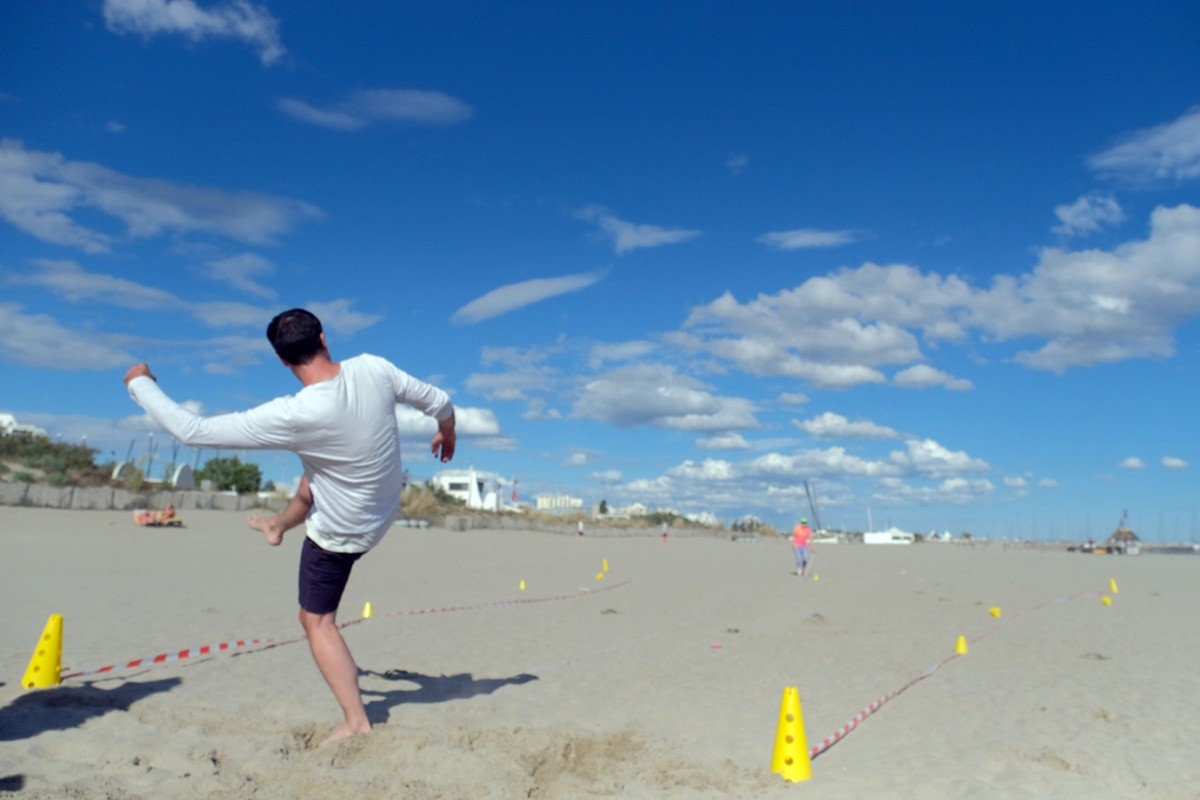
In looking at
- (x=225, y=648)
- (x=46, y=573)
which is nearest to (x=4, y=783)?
(x=225, y=648)

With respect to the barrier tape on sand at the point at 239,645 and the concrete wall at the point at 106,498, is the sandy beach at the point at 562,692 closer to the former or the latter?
the barrier tape on sand at the point at 239,645

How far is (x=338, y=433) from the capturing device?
4492mm

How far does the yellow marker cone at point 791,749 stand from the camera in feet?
16.3

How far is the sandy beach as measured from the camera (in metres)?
4.50

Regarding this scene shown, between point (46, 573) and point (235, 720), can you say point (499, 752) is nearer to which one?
point (235, 720)

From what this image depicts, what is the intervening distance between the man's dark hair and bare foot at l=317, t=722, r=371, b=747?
6.30 feet

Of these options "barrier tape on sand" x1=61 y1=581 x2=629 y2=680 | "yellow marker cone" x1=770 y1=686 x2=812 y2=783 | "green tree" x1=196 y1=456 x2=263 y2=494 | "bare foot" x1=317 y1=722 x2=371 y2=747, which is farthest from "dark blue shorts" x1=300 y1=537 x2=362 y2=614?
"green tree" x1=196 y1=456 x2=263 y2=494

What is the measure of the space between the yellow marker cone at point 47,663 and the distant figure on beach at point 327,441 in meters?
1.97

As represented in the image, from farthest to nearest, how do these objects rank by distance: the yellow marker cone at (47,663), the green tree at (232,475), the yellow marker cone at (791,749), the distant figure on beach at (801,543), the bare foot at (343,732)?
the green tree at (232,475), the distant figure on beach at (801,543), the yellow marker cone at (47,663), the yellow marker cone at (791,749), the bare foot at (343,732)

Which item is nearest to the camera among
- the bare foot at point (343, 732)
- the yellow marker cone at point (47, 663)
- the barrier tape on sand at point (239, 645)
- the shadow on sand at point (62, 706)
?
the shadow on sand at point (62, 706)

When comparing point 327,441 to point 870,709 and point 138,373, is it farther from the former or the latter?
point 870,709

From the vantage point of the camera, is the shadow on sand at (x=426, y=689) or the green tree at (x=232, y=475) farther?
the green tree at (x=232, y=475)

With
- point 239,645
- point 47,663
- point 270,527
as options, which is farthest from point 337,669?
point 239,645

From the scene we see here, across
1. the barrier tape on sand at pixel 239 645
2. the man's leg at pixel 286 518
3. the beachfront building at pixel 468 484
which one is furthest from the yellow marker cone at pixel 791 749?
the beachfront building at pixel 468 484
